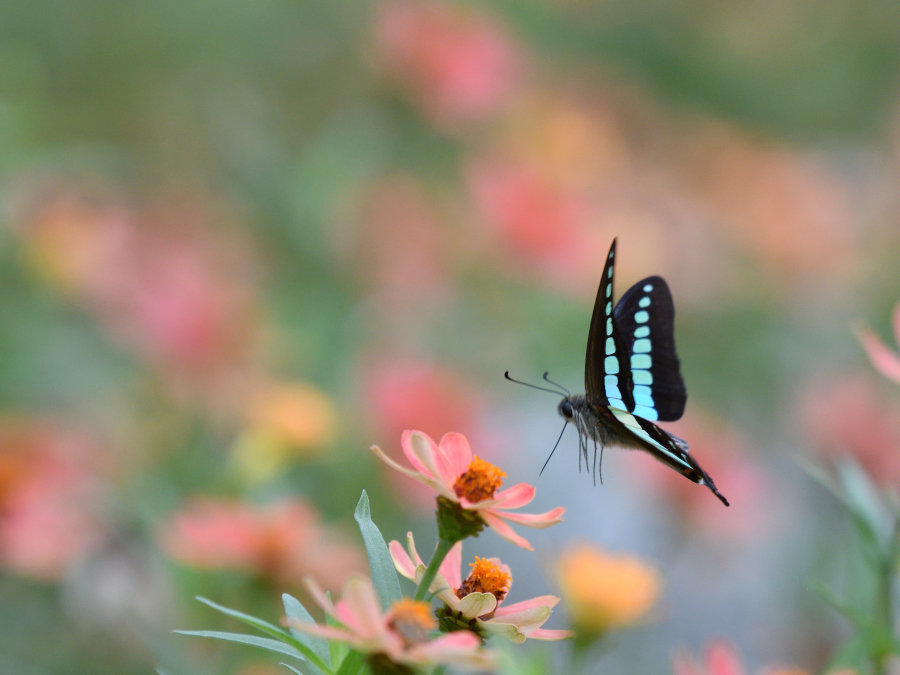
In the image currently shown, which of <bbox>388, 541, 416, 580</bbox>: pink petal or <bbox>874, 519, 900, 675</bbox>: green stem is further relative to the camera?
<bbox>874, 519, 900, 675</bbox>: green stem

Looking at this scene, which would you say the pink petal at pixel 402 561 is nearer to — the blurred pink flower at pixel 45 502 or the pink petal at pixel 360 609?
the pink petal at pixel 360 609

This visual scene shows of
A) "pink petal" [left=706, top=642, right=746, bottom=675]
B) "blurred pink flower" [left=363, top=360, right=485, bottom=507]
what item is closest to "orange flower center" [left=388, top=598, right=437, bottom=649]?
"pink petal" [left=706, top=642, right=746, bottom=675]

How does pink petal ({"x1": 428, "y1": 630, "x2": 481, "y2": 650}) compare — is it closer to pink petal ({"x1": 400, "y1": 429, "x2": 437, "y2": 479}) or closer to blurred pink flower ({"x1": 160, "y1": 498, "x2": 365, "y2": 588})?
pink petal ({"x1": 400, "y1": 429, "x2": 437, "y2": 479})

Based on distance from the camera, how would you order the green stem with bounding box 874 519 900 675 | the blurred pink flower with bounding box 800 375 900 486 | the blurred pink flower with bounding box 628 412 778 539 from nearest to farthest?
the green stem with bounding box 874 519 900 675
the blurred pink flower with bounding box 628 412 778 539
the blurred pink flower with bounding box 800 375 900 486

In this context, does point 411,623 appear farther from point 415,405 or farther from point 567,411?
point 415,405

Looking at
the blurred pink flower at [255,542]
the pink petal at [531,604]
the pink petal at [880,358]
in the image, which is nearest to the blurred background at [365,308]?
the blurred pink flower at [255,542]

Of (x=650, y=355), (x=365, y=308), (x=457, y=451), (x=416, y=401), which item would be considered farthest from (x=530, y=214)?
(x=457, y=451)
